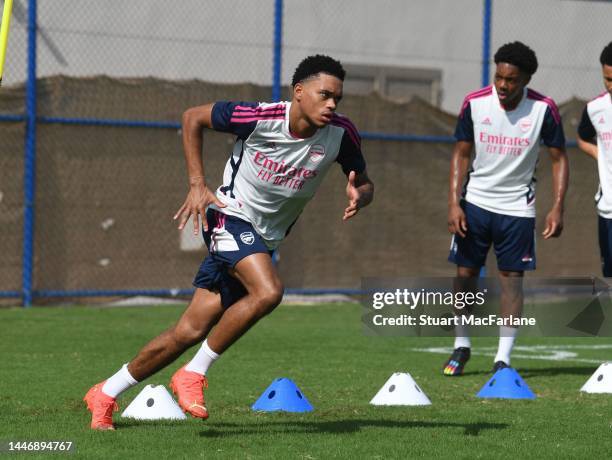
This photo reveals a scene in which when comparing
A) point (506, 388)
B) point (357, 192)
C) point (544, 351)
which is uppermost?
point (357, 192)

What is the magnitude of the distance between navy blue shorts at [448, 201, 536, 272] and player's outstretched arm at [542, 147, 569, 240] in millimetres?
203

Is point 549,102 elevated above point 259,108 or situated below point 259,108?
below

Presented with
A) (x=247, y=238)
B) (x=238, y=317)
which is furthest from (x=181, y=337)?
(x=247, y=238)

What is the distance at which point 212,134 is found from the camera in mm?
15391

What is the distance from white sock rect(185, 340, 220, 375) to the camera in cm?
645

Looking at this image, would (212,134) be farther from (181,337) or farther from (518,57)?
(181,337)

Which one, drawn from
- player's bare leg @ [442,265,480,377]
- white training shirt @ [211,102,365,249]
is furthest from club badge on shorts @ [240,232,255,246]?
player's bare leg @ [442,265,480,377]

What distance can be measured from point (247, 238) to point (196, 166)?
0.46m

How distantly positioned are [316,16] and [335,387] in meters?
10.1

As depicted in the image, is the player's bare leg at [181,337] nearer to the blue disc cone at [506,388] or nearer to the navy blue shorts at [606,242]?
the blue disc cone at [506,388]

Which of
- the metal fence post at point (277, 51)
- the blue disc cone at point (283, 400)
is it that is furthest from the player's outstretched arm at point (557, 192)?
the metal fence post at point (277, 51)

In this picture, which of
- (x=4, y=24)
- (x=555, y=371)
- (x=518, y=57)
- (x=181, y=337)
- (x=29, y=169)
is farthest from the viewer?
(x=29, y=169)

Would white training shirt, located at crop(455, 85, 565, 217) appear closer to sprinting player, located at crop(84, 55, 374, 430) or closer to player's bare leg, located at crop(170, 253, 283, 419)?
sprinting player, located at crop(84, 55, 374, 430)

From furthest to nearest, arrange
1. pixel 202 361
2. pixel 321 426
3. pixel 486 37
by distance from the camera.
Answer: pixel 486 37 → pixel 321 426 → pixel 202 361
